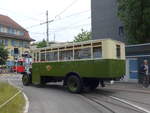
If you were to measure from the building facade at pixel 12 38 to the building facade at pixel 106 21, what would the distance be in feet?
114

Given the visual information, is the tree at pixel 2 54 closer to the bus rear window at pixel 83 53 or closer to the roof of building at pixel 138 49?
the roof of building at pixel 138 49

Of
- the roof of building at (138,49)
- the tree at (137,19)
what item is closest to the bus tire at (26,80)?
the roof of building at (138,49)

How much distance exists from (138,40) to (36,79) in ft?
39.2

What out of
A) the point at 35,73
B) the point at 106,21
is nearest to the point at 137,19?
the point at 106,21

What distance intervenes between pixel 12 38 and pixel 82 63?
57.3 meters

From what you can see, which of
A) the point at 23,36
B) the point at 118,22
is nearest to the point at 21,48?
the point at 23,36

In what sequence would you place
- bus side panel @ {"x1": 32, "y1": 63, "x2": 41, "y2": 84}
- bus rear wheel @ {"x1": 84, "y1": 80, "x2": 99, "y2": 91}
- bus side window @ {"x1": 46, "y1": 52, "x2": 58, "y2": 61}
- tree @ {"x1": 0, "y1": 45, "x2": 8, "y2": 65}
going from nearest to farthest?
bus rear wheel @ {"x1": 84, "y1": 80, "x2": 99, "y2": 91}, bus side window @ {"x1": 46, "y1": 52, "x2": 58, "y2": 61}, bus side panel @ {"x1": 32, "y1": 63, "x2": 41, "y2": 84}, tree @ {"x1": 0, "y1": 45, "x2": 8, "y2": 65}

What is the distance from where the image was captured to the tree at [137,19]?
25438 mm

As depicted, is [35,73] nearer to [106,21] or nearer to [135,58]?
[135,58]

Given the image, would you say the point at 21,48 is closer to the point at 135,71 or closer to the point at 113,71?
the point at 135,71

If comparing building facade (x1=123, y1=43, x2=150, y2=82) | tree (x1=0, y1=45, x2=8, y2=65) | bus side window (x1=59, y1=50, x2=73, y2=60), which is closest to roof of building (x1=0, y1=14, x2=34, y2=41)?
tree (x1=0, y1=45, x2=8, y2=65)

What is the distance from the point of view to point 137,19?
85.2 ft

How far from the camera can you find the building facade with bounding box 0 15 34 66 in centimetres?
6778

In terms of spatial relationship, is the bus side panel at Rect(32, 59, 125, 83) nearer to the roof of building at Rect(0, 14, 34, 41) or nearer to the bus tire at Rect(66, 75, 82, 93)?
the bus tire at Rect(66, 75, 82, 93)
